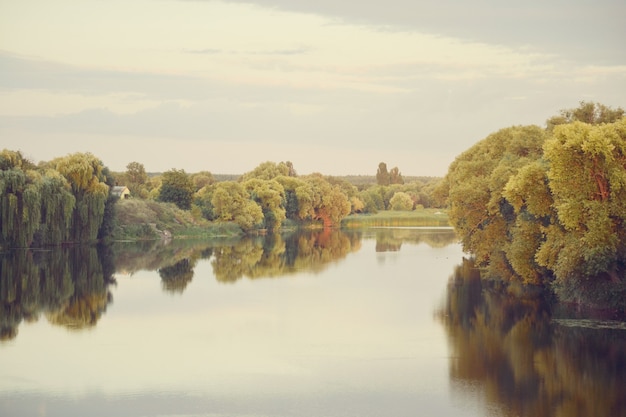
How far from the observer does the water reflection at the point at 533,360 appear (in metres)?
17.7

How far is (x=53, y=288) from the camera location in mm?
34594

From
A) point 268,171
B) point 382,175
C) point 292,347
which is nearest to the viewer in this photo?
point 292,347

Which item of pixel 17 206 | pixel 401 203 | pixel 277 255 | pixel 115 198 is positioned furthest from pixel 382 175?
pixel 17 206

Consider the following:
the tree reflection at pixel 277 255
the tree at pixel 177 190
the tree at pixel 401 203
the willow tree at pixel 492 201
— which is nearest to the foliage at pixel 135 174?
the tree at pixel 177 190

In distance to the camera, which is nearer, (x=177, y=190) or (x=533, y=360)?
(x=533, y=360)

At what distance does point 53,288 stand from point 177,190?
44.3 m

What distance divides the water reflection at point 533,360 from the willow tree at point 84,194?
106 ft

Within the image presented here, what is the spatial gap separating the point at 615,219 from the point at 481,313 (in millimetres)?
5284

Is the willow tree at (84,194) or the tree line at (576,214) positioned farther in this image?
the willow tree at (84,194)

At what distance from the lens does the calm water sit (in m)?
17.5

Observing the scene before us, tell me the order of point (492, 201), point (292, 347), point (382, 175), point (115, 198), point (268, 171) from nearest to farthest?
1. point (292, 347)
2. point (492, 201)
3. point (115, 198)
4. point (268, 171)
5. point (382, 175)

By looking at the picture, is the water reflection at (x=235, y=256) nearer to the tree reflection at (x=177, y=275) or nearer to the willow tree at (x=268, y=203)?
the tree reflection at (x=177, y=275)

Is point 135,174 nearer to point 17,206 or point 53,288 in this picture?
point 17,206

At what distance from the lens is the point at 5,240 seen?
50125 mm
